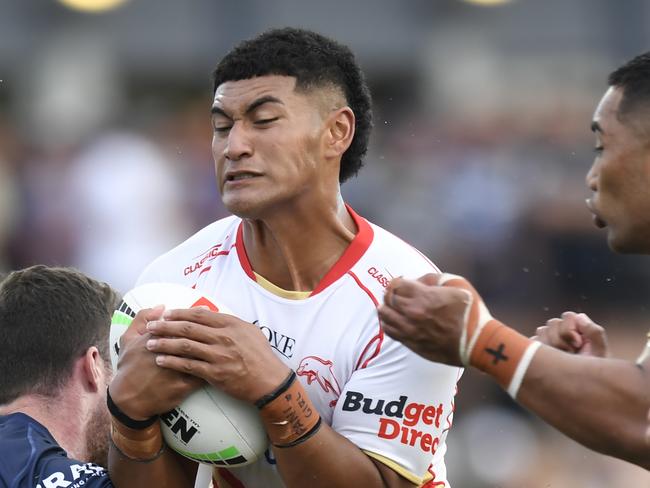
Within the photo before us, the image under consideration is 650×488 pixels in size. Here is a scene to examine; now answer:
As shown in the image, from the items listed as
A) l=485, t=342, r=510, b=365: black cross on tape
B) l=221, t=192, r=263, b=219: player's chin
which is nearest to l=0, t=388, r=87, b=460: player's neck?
l=221, t=192, r=263, b=219: player's chin

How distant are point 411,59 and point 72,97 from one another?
3845 mm

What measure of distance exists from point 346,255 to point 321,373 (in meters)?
0.49

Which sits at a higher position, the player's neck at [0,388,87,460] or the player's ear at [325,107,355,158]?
the player's ear at [325,107,355,158]

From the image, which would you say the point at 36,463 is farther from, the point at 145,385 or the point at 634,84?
the point at 634,84

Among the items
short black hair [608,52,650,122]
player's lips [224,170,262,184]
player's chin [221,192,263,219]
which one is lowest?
player's chin [221,192,263,219]

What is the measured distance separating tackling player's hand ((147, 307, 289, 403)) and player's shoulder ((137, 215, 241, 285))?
0.80 m

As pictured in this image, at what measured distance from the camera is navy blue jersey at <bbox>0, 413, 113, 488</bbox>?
4.35m

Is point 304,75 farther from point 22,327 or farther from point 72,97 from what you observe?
point 72,97

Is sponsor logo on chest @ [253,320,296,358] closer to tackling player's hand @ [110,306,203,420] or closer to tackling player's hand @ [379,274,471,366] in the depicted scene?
tackling player's hand @ [110,306,203,420]

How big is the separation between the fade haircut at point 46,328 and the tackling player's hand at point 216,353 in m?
0.60

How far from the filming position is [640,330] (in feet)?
36.4

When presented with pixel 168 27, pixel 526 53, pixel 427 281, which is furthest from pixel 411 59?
pixel 427 281

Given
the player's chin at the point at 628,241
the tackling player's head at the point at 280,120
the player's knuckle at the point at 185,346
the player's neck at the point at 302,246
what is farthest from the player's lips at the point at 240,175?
the player's chin at the point at 628,241

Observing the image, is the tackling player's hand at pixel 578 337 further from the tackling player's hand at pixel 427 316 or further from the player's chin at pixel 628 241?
the tackling player's hand at pixel 427 316
